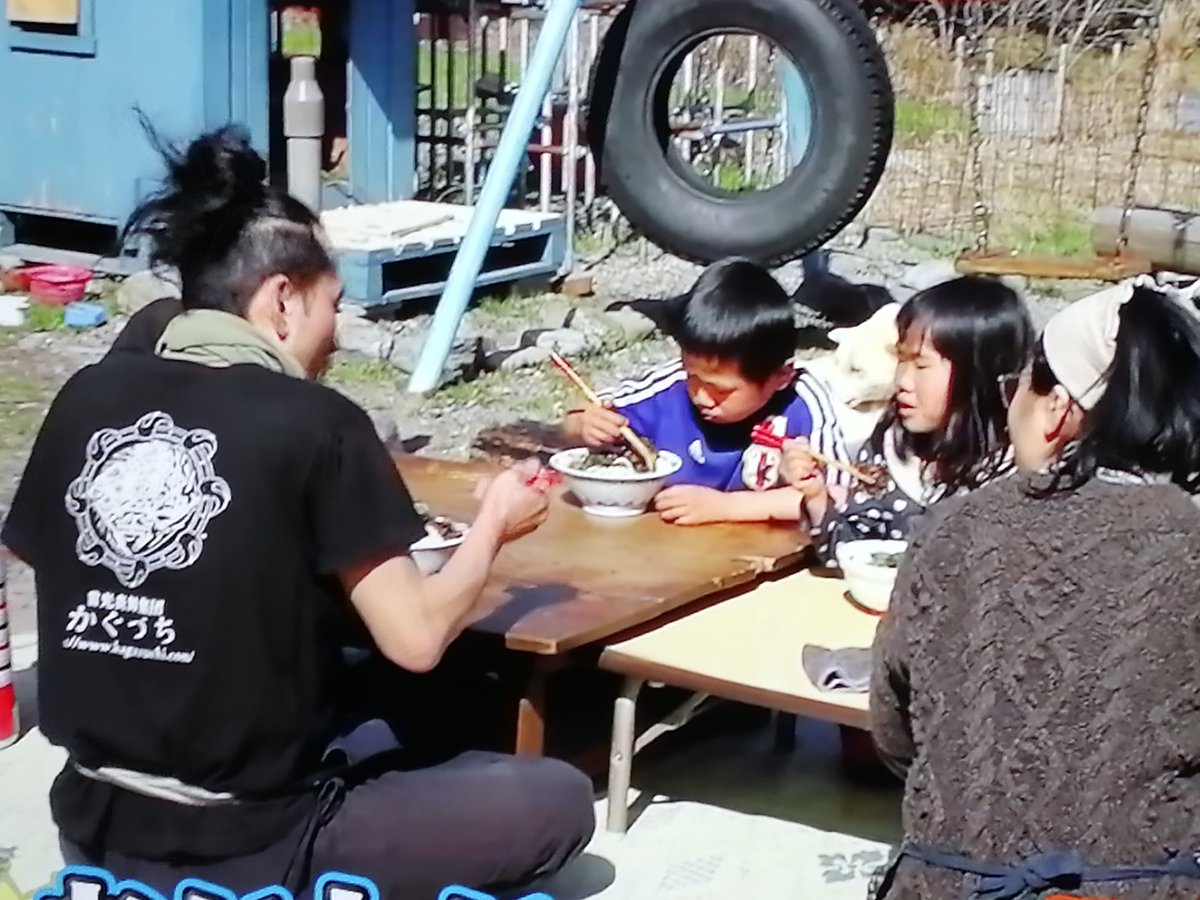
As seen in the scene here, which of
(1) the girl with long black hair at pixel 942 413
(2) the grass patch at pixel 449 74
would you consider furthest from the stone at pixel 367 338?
(1) the girl with long black hair at pixel 942 413

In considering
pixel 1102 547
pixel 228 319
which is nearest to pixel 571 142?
pixel 228 319

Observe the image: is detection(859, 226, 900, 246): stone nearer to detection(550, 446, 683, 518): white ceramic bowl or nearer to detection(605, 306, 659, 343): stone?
detection(605, 306, 659, 343): stone

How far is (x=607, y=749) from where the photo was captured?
314 centimetres

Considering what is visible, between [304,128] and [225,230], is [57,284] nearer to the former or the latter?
[304,128]

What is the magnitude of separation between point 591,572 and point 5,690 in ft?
3.48

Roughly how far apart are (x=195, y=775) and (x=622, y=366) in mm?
4901

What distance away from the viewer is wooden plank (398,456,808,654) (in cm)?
266

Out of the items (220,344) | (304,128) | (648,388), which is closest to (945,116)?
(304,128)

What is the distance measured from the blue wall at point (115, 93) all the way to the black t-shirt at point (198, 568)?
5.19m

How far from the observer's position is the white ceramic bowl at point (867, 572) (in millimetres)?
2867

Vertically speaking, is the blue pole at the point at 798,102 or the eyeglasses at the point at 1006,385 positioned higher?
the blue pole at the point at 798,102

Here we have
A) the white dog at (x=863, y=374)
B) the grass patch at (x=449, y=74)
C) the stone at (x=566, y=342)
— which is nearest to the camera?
the white dog at (x=863, y=374)

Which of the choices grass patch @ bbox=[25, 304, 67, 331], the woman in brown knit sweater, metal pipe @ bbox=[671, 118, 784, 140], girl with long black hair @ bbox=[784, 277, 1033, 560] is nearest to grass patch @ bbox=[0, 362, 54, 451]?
grass patch @ bbox=[25, 304, 67, 331]

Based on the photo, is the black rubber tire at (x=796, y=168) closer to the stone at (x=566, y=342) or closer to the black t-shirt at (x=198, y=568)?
the stone at (x=566, y=342)
